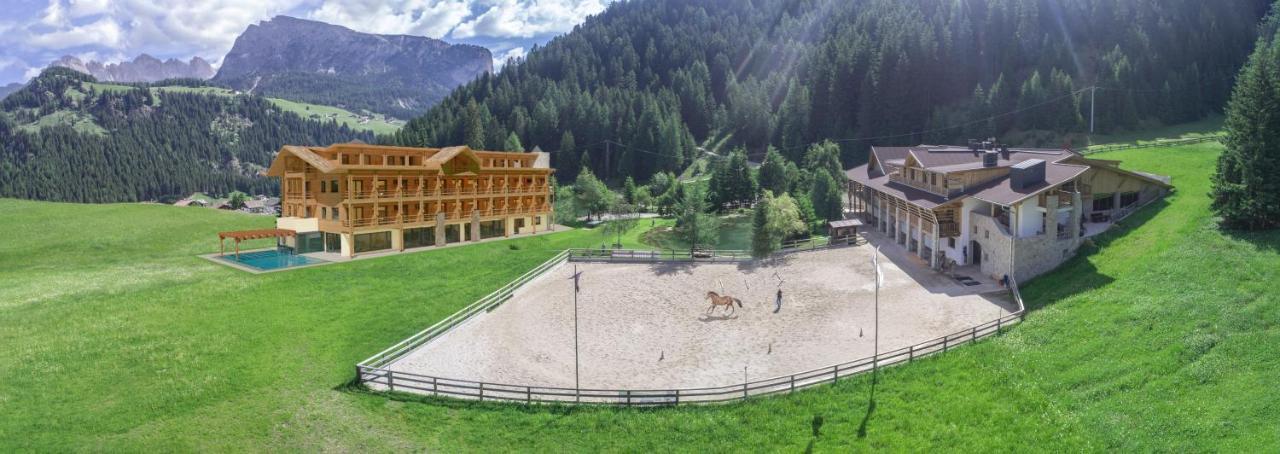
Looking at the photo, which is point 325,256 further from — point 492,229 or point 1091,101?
point 1091,101

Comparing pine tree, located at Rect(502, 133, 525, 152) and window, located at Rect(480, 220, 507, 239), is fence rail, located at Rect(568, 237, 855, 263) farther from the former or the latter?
pine tree, located at Rect(502, 133, 525, 152)

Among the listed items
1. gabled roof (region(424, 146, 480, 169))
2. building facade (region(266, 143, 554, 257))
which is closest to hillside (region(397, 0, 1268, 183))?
building facade (region(266, 143, 554, 257))

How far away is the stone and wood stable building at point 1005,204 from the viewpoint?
123 feet

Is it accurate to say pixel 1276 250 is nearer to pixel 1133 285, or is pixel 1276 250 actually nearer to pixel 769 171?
pixel 1133 285

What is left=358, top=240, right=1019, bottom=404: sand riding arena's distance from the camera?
94.7ft

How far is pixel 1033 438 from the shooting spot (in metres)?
22.1

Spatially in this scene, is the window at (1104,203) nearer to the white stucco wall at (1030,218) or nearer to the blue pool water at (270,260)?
the white stucco wall at (1030,218)

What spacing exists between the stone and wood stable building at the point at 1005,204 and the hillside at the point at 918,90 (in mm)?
42594

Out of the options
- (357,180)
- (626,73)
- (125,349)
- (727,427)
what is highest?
(626,73)

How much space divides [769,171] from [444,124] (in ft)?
243

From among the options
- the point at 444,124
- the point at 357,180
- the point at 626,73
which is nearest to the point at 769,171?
the point at 357,180

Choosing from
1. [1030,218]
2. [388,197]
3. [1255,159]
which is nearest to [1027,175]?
[1030,218]

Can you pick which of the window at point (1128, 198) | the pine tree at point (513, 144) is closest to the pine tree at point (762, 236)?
the window at point (1128, 198)

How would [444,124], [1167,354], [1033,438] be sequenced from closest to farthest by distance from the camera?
[1033,438]
[1167,354]
[444,124]
